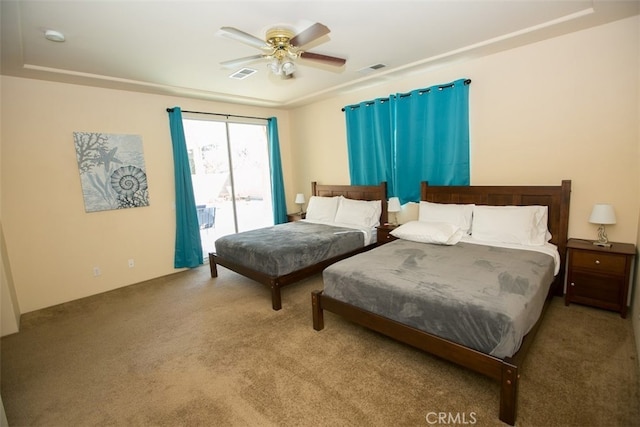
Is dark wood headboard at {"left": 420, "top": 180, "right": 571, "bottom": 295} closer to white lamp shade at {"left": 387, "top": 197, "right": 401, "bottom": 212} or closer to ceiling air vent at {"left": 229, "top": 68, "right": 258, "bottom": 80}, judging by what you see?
white lamp shade at {"left": 387, "top": 197, "right": 401, "bottom": 212}

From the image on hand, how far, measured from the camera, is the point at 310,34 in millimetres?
2117

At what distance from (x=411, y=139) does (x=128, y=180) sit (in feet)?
12.4

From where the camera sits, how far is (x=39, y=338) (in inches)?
111

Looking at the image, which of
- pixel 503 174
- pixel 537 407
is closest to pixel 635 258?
pixel 503 174

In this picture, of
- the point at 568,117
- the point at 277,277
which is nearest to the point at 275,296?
the point at 277,277

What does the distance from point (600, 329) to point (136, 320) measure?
4.25m

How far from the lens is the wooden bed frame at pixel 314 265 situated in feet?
10.4

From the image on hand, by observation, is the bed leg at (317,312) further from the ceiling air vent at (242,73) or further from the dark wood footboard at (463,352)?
the ceiling air vent at (242,73)

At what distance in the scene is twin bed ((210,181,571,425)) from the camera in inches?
69.8

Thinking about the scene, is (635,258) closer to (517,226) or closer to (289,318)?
(517,226)

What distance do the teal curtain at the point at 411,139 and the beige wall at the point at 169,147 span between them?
0.52ft

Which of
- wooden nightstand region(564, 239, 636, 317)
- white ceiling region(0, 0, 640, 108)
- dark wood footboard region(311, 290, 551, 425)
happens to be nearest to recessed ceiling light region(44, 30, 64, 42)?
white ceiling region(0, 0, 640, 108)

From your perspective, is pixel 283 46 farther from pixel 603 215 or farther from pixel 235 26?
pixel 603 215

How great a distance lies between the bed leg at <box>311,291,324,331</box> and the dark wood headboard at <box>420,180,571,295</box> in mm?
2128
